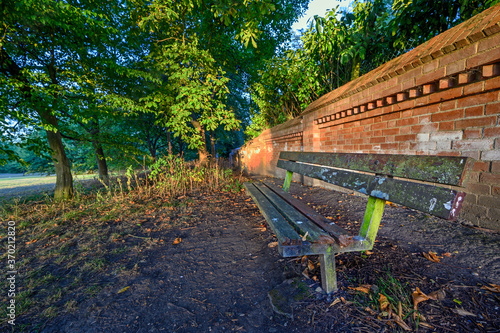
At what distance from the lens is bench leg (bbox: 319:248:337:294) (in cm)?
138

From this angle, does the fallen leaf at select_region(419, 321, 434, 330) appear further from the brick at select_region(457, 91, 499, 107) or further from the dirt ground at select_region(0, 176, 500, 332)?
the brick at select_region(457, 91, 499, 107)

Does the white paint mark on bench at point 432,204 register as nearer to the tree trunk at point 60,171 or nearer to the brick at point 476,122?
the brick at point 476,122

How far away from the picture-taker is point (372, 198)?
143 cm

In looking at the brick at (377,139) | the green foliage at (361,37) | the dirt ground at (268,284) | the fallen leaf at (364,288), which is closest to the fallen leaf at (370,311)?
the dirt ground at (268,284)

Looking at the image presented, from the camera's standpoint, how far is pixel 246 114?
15.3 meters

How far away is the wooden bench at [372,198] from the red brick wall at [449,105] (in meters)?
0.85

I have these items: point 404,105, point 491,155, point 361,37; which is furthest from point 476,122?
point 361,37

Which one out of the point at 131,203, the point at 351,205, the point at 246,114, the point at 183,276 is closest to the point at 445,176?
the point at 183,276

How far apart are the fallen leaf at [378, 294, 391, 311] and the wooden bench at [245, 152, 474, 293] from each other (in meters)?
A: 0.26

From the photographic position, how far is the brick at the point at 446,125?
1985 millimetres

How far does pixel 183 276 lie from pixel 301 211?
1.24 m

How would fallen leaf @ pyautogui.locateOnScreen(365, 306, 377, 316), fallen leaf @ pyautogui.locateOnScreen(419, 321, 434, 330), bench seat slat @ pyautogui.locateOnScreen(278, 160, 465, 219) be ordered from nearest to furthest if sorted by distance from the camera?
bench seat slat @ pyautogui.locateOnScreen(278, 160, 465, 219) → fallen leaf @ pyautogui.locateOnScreen(419, 321, 434, 330) → fallen leaf @ pyautogui.locateOnScreen(365, 306, 377, 316)

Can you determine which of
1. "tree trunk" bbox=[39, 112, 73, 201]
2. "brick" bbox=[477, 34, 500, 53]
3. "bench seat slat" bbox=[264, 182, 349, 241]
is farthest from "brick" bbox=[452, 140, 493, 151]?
"tree trunk" bbox=[39, 112, 73, 201]

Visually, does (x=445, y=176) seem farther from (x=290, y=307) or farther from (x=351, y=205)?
(x=351, y=205)
